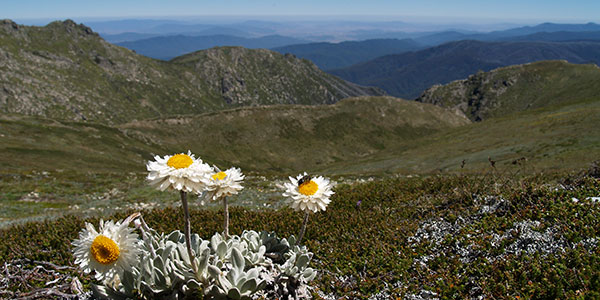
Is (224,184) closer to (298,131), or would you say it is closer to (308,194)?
(308,194)

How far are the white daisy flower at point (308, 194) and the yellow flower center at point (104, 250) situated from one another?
2.53 m

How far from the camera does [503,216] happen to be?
898cm

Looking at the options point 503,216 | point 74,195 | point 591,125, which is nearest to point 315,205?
point 503,216

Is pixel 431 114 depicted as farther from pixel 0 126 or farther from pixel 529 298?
pixel 529 298

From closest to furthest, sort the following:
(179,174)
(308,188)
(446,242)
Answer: (179,174)
(308,188)
(446,242)

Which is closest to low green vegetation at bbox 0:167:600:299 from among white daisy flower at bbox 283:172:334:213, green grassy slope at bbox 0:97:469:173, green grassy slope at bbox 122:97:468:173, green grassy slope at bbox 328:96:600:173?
white daisy flower at bbox 283:172:334:213

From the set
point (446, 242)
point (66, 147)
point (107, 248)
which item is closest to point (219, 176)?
point (107, 248)

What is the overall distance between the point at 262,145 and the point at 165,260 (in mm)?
→ 103948

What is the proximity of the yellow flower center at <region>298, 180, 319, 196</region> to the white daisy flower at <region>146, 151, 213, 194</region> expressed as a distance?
5.52 feet

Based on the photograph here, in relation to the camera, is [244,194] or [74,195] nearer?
[244,194]

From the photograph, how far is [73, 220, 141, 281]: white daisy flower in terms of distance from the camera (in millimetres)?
4465

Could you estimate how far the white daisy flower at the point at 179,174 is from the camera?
4332 mm

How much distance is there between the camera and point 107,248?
4434 millimetres

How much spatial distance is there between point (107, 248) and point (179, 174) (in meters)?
1.38
